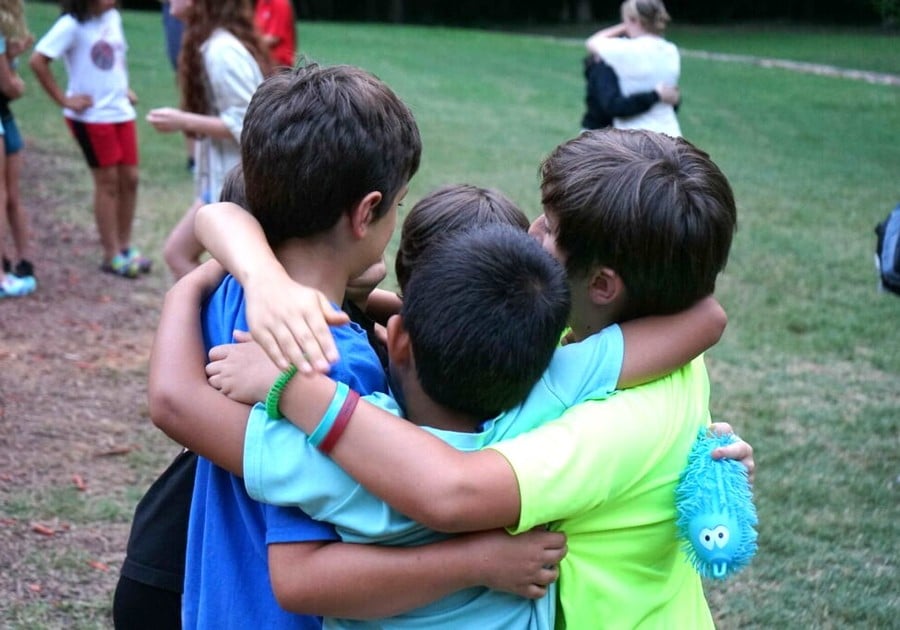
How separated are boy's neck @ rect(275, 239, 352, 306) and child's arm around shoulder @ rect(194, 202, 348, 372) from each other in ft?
0.22

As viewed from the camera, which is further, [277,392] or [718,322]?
[718,322]

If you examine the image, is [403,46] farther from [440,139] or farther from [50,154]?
[50,154]

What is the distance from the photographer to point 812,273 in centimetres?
796

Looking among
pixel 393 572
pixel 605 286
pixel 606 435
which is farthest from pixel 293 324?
pixel 605 286

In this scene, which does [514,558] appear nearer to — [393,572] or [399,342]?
[393,572]

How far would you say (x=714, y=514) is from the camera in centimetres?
169

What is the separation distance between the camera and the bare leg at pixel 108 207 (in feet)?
24.2

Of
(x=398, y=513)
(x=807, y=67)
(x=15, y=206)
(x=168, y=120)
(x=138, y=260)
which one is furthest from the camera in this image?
(x=807, y=67)

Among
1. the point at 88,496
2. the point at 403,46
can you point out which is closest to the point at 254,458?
the point at 88,496

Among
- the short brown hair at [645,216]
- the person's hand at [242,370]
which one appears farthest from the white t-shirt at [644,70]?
the person's hand at [242,370]

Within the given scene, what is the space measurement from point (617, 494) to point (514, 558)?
0.19 m

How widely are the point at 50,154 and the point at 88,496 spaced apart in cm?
783

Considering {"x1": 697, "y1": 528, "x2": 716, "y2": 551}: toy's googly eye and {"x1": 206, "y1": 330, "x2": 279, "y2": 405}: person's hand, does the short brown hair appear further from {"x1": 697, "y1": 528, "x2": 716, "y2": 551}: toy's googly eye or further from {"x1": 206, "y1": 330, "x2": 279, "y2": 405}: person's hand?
{"x1": 206, "y1": 330, "x2": 279, "y2": 405}: person's hand

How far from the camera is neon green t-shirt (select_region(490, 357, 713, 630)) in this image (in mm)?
1568
